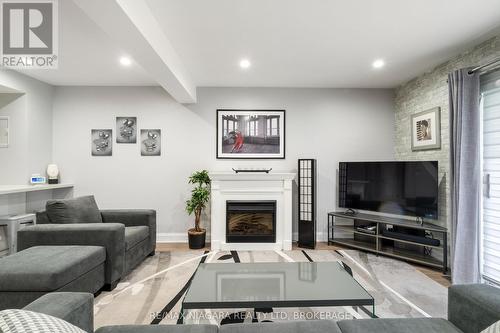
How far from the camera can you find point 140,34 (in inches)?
83.1

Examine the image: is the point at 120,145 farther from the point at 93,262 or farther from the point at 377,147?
the point at 377,147

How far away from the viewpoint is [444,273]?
3170 millimetres

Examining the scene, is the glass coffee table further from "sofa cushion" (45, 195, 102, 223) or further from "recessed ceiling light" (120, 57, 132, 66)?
"recessed ceiling light" (120, 57, 132, 66)

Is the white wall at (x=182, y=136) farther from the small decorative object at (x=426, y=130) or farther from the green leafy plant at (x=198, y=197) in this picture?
the small decorative object at (x=426, y=130)

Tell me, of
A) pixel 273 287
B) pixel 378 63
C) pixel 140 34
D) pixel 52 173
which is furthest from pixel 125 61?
pixel 378 63

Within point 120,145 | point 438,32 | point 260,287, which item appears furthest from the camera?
point 120,145

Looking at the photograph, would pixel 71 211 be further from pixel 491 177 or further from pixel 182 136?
pixel 491 177

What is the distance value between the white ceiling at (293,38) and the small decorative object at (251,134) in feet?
2.09

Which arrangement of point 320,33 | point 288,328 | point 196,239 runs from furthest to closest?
point 196,239 < point 320,33 < point 288,328

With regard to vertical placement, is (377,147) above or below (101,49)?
below

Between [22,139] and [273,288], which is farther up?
[22,139]

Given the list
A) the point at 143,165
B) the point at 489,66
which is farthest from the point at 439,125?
the point at 143,165

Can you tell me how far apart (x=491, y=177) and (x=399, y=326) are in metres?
2.45

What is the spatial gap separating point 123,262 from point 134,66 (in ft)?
8.31
